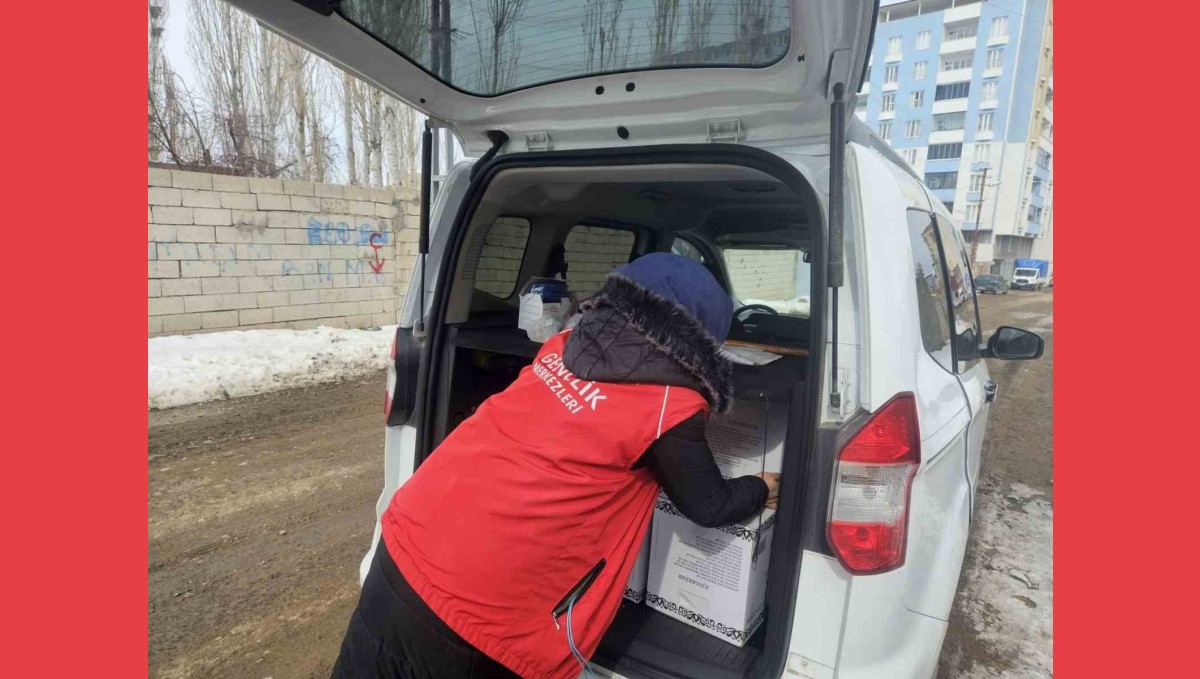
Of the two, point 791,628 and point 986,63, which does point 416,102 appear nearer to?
point 791,628

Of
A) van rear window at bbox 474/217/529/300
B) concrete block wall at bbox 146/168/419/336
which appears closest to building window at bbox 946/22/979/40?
concrete block wall at bbox 146/168/419/336

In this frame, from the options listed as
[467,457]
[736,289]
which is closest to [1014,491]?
[736,289]

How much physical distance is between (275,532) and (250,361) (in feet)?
13.5

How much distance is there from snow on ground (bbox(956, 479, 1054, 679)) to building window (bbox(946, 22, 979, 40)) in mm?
58021

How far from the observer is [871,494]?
57.8 inches

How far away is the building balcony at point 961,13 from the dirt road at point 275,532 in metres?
55.2

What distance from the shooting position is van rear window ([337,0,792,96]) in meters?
1.53

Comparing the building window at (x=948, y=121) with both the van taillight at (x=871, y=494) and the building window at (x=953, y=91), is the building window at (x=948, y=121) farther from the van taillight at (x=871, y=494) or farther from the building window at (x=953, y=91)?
the van taillight at (x=871, y=494)

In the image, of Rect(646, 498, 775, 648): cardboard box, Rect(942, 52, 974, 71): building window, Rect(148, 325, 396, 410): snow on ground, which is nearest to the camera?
Rect(646, 498, 775, 648): cardboard box

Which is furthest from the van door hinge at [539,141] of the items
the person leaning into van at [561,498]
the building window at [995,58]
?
the building window at [995,58]

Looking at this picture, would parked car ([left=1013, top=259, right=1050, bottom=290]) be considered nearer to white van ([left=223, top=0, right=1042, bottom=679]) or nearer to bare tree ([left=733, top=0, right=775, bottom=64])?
white van ([left=223, top=0, right=1042, bottom=679])

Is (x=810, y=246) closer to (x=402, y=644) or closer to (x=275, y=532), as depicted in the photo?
(x=402, y=644)

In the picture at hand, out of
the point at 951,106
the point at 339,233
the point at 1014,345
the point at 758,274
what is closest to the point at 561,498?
the point at 1014,345

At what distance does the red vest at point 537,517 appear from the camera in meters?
1.42
